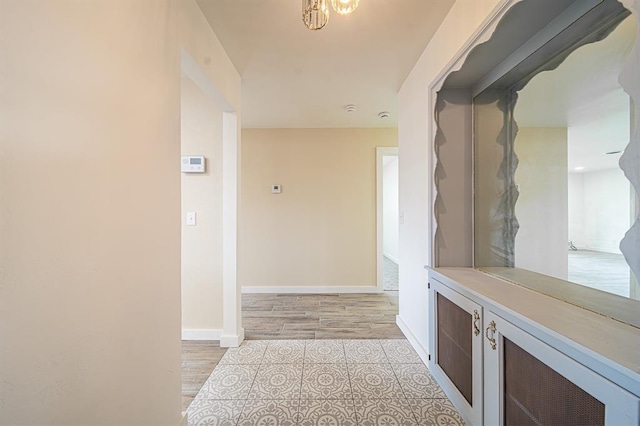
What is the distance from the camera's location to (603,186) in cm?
110

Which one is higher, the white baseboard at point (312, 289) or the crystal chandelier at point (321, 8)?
the crystal chandelier at point (321, 8)

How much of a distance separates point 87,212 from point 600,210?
6.59ft

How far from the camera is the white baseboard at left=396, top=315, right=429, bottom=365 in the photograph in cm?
206

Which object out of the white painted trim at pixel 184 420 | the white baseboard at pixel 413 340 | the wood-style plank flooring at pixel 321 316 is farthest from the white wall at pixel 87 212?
the white baseboard at pixel 413 340

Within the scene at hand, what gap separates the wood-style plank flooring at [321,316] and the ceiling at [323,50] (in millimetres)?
2533

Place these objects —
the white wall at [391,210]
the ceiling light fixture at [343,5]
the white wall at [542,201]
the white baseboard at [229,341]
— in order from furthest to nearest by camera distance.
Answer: the white wall at [391,210], the white baseboard at [229,341], the white wall at [542,201], the ceiling light fixture at [343,5]

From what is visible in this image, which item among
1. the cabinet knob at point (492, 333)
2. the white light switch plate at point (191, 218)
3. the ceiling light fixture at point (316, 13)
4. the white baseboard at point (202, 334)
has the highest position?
the ceiling light fixture at point (316, 13)

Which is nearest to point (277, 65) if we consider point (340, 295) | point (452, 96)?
point (452, 96)

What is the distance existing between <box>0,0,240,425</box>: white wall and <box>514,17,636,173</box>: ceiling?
1.86 m

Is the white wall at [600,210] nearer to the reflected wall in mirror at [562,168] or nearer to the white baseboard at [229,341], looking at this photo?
the reflected wall in mirror at [562,168]

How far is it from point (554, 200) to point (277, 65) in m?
2.22

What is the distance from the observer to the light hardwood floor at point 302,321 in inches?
83.6

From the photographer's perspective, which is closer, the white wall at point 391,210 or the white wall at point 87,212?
the white wall at point 87,212

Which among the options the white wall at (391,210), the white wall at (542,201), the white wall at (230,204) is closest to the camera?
the white wall at (542,201)
